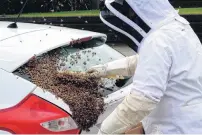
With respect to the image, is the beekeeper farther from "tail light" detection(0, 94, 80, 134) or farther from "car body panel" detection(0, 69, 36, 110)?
"car body panel" detection(0, 69, 36, 110)

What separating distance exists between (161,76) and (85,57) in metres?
1.37

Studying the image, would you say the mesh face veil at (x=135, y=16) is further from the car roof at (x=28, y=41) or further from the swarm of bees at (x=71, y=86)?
the car roof at (x=28, y=41)

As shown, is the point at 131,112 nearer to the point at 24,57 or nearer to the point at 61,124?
the point at 61,124

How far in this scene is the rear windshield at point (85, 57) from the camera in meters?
3.44

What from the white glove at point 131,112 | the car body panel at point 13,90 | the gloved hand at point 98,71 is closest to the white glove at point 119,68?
the gloved hand at point 98,71

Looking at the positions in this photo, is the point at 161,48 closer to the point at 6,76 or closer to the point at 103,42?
the point at 6,76

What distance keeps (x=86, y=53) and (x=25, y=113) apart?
2.84 ft

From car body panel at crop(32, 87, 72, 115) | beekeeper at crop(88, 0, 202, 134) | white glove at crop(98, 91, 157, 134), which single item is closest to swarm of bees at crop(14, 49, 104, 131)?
car body panel at crop(32, 87, 72, 115)

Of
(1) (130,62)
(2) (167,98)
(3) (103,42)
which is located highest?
(2) (167,98)

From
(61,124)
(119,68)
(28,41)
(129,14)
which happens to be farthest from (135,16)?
(28,41)

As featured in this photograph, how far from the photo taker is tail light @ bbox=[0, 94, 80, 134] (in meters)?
3.02

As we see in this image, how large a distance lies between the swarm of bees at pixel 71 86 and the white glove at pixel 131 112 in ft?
2.15

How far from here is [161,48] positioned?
241 cm

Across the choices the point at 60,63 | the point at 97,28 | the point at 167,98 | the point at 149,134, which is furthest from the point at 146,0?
the point at 97,28
